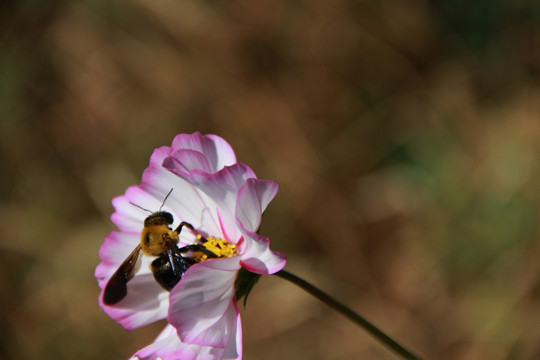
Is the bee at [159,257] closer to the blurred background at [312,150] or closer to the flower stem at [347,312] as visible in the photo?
the flower stem at [347,312]

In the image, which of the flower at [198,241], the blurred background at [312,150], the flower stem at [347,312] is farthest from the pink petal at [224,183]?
the blurred background at [312,150]

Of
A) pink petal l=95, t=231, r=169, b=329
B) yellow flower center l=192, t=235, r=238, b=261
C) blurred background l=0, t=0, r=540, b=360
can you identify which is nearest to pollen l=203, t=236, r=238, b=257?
yellow flower center l=192, t=235, r=238, b=261

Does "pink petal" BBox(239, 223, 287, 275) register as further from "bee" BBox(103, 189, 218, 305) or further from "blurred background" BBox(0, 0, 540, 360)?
"blurred background" BBox(0, 0, 540, 360)

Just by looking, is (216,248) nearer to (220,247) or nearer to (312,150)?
(220,247)

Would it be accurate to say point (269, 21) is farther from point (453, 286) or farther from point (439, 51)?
point (453, 286)

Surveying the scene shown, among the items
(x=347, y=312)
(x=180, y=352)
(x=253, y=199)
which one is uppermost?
(x=253, y=199)

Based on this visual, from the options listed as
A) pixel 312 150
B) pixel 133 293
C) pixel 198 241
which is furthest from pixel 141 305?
pixel 312 150

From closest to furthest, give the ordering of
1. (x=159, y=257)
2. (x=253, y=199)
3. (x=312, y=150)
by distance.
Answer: (x=253, y=199) < (x=159, y=257) < (x=312, y=150)

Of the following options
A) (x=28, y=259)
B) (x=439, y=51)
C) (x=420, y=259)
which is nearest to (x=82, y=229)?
(x=28, y=259)
